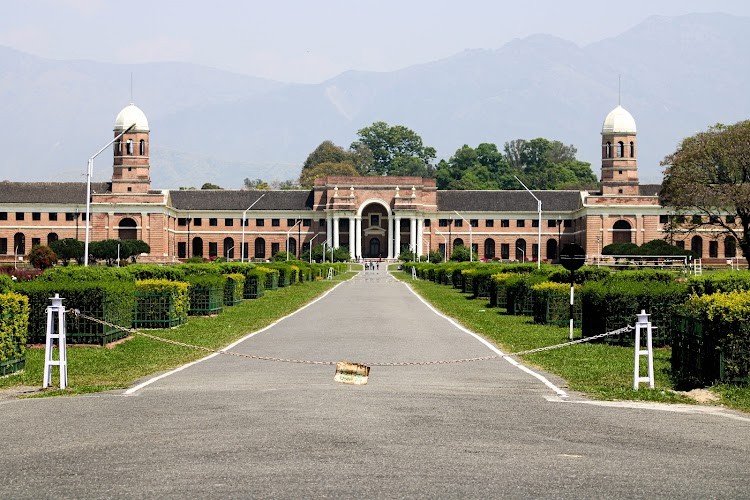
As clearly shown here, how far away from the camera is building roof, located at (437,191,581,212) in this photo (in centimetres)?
14050

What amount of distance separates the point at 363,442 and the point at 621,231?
121691mm

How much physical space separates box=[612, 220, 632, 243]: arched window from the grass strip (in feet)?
331

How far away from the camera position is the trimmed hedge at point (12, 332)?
1573cm

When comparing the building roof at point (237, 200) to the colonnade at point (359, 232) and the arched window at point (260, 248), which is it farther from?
the colonnade at point (359, 232)

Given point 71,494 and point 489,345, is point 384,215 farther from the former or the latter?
point 71,494

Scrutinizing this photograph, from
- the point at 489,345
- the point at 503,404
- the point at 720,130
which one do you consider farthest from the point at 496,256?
the point at 503,404

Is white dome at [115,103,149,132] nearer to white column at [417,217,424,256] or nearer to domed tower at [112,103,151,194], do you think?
domed tower at [112,103,151,194]

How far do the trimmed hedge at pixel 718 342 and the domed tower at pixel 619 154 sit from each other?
365 ft

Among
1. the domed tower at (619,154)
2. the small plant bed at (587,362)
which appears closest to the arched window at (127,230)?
the domed tower at (619,154)

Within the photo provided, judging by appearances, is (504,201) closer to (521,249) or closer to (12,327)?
(521,249)

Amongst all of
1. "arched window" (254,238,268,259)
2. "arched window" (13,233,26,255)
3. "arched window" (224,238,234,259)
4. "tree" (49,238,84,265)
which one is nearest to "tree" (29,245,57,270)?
"tree" (49,238,84,265)

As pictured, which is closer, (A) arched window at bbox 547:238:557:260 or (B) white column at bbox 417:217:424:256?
(A) arched window at bbox 547:238:557:260

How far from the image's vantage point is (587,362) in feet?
60.6

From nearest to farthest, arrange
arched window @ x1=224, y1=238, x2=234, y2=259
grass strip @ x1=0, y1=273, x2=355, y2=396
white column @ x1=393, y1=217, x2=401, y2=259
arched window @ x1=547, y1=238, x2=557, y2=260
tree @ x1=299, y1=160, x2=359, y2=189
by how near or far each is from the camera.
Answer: grass strip @ x1=0, y1=273, x2=355, y2=396 < arched window @ x1=547, y1=238, x2=557, y2=260 < arched window @ x1=224, y1=238, x2=234, y2=259 < white column @ x1=393, y1=217, x2=401, y2=259 < tree @ x1=299, y1=160, x2=359, y2=189
